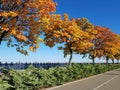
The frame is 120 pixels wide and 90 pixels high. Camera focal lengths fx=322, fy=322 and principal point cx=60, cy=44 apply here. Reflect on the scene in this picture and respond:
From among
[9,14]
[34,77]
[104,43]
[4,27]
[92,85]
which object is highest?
[104,43]

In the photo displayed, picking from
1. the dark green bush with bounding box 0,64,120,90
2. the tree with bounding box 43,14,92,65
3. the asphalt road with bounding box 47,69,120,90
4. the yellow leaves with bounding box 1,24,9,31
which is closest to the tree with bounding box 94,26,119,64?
the tree with bounding box 43,14,92,65

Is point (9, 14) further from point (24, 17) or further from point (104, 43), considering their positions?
point (104, 43)

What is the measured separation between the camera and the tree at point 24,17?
78.2 ft

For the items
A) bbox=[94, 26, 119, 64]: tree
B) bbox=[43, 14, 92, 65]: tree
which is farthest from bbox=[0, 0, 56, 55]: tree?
bbox=[94, 26, 119, 64]: tree

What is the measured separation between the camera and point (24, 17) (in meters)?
24.7

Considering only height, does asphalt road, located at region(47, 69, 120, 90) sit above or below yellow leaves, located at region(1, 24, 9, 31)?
below

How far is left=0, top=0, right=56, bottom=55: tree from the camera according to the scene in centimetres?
2383

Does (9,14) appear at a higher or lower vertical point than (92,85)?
higher

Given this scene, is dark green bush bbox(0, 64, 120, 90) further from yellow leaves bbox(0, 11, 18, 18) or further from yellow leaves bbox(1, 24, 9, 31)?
yellow leaves bbox(0, 11, 18, 18)

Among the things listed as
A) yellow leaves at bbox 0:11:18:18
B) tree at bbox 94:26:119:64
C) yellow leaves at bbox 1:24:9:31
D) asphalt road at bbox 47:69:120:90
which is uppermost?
tree at bbox 94:26:119:64

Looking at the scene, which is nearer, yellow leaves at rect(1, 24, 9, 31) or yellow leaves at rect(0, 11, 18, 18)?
yellow leaves at rect(0, 11, 18, 18)

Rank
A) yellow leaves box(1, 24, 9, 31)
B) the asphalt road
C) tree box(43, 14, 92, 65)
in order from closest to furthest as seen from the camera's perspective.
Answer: the asphalt road, yellow leaves box(1, 24, 9, 31), tree box(43, 14, 92, 65)

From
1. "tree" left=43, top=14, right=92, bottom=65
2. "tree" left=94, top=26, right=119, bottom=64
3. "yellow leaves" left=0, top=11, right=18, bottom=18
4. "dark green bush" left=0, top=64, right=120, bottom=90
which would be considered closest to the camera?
"dark green bush" left=0, top=64, right=120, bottom=90

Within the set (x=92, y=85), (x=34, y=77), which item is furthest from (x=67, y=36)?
(x=34, y=77)
